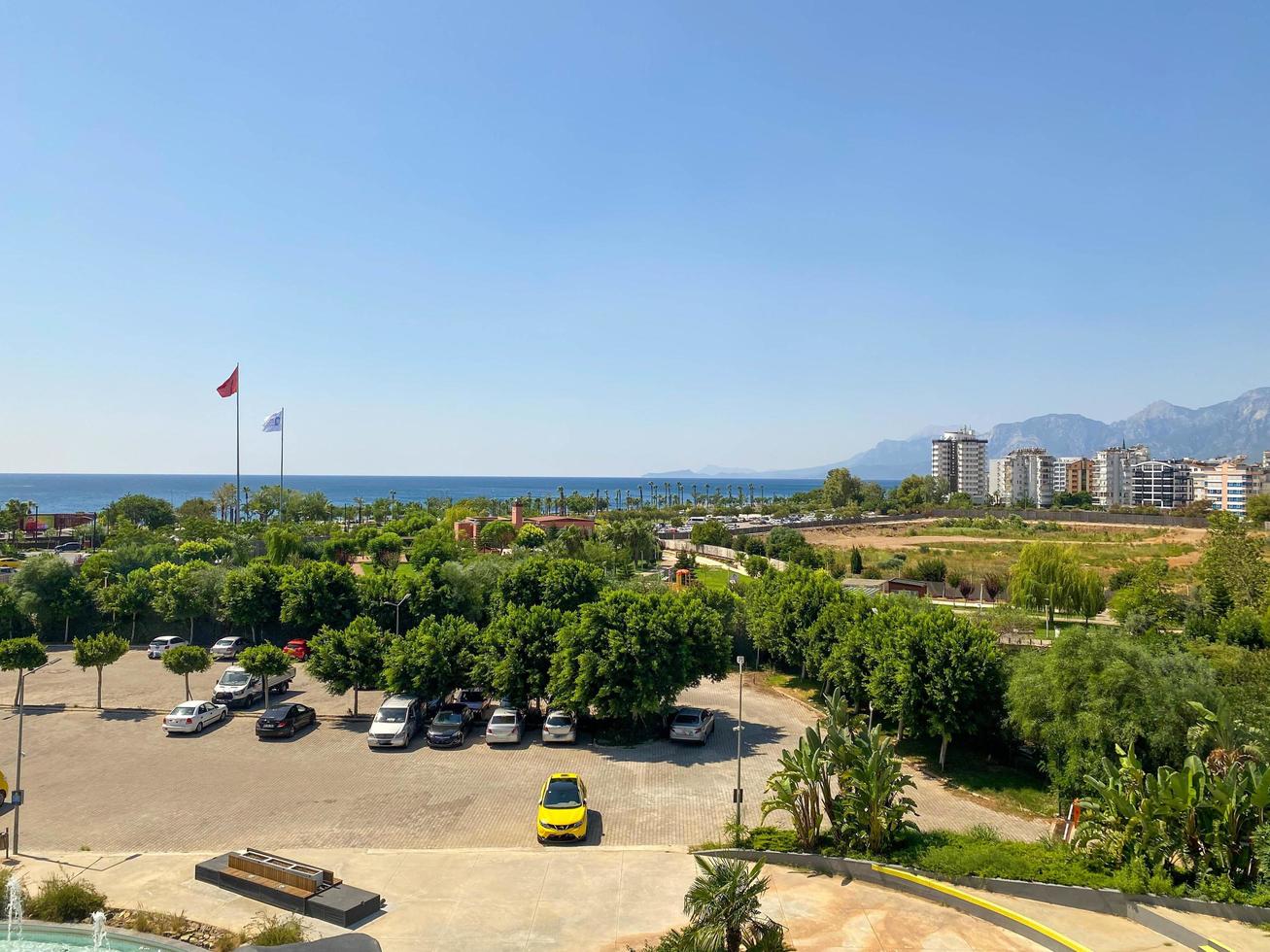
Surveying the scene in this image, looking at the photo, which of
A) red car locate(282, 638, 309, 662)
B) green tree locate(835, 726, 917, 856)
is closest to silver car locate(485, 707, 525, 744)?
green tree locate(835, 726, 917, 856)

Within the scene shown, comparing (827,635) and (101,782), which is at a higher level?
(827,635)

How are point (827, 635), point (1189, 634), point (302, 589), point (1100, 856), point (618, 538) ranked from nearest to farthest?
point (1100, 856)
point (827, 635)
point (1189, 634)
point (302, 589)
point (618, 538)

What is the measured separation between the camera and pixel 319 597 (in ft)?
126

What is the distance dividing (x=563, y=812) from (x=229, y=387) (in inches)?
2259

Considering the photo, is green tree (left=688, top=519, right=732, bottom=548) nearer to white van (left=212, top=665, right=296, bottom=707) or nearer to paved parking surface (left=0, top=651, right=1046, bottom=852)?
paved parking surface (left=0, top=651, right=1046, bottom=852)

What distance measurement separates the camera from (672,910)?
15273 millimetres

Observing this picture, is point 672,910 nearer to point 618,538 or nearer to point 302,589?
point 302,589

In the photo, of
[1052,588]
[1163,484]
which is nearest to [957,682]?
[1052,588]

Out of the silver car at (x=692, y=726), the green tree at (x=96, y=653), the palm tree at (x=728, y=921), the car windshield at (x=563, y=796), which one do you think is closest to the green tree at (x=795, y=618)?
the silver car at (x=692, y=726)

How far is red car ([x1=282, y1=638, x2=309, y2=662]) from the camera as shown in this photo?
128ft

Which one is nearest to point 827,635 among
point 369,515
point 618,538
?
point 618,538

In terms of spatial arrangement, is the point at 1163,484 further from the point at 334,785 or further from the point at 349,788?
the point at 334,785

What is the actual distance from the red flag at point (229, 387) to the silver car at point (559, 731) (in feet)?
166

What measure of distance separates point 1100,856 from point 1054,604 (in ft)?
124
